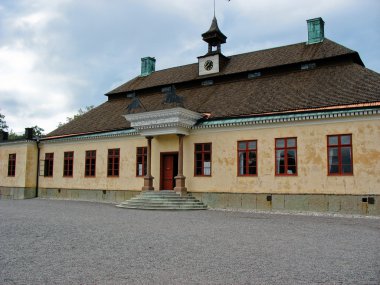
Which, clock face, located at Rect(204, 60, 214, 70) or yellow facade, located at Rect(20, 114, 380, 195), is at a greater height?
clock face, located at Rect(204, 60, 214, 70)

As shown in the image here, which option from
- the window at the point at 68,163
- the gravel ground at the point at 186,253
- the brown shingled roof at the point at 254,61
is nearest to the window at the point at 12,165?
the window at the point at 68,163

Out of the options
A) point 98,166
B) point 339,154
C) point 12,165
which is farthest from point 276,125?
point 12,165

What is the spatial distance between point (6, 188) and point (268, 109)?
2045 cm

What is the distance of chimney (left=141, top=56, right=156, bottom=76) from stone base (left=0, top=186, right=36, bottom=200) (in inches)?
481

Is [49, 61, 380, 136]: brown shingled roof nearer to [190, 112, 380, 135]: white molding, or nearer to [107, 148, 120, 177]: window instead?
[190, 112, 380, 135]: white molding

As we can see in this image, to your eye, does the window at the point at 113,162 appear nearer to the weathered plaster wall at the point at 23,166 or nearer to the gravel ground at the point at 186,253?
the weathered plaster wall at the point at 23,166

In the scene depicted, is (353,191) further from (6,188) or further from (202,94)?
(6,188)

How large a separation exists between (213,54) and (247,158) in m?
9.63

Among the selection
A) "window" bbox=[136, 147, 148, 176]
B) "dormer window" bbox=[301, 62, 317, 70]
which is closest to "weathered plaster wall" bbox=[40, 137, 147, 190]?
"window" bbox=[136, 147, 148, 176]

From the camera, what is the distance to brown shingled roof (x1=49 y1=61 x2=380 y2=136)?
17.5m

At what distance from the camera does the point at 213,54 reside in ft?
85.7

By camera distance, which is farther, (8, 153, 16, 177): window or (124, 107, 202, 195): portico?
(8, 153, 16, 177): window

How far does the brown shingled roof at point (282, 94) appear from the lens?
57.3 feet

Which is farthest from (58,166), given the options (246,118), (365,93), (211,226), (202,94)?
(365,93)
